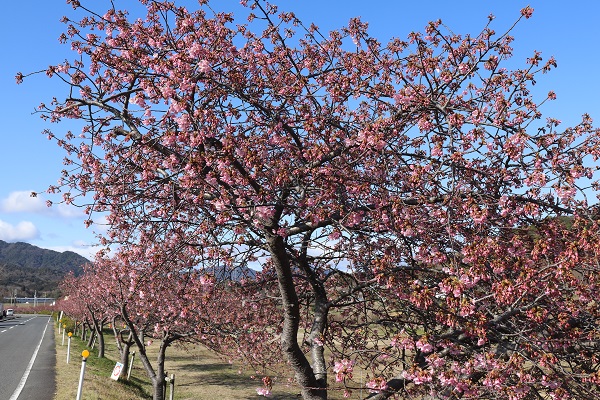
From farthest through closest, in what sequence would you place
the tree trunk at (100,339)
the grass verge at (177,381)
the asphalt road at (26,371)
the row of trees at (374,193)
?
the tree trunk at (100,339) < the grass verge at (177,381) < the asphalt road at (26,371) < the row of trees at (374,193)

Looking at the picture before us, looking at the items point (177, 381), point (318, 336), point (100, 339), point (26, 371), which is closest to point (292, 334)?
point (318, 336)

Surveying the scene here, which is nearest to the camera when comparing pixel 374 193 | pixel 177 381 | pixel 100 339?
pixel 374 193

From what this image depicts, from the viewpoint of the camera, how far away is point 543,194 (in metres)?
5.74

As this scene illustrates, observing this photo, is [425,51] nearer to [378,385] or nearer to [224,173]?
[224,173]

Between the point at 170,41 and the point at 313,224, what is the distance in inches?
126

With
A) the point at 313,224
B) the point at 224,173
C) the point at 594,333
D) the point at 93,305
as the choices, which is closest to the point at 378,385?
the point at 313,224

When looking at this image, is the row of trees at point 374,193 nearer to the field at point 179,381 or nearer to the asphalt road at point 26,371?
the field at point 179,381

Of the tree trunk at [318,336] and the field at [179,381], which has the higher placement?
the tree trunk at [318,336]

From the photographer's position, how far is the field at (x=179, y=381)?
52.5 ft

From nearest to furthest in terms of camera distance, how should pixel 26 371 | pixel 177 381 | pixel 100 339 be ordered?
pixel 26 371, pixel 177 381, pixel 100 339

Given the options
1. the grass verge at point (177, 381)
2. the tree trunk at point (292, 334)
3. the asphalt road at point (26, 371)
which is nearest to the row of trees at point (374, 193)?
the tree trunk at point (292, 334)

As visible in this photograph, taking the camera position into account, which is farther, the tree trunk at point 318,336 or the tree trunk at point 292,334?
the tree trunk at point 318,336

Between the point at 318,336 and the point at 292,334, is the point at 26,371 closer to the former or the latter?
the point at 318,336

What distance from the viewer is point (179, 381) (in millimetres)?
25688
